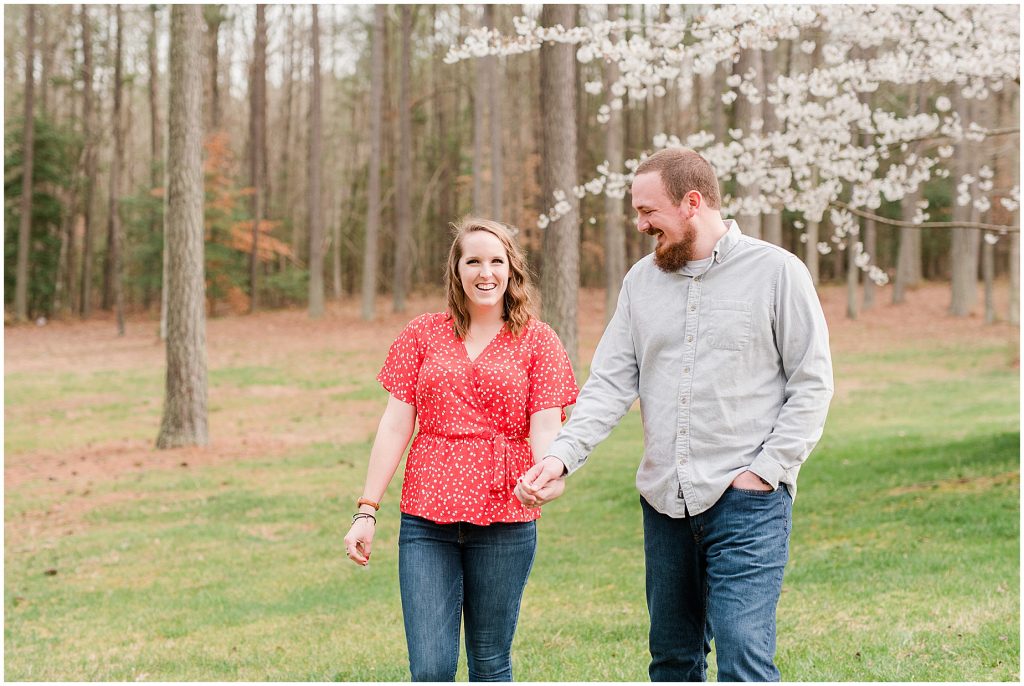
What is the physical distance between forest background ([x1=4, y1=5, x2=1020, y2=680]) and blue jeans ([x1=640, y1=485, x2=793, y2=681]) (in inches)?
71.2

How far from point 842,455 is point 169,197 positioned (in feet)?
30.1

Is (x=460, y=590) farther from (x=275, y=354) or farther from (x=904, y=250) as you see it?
(x=904, y=250)

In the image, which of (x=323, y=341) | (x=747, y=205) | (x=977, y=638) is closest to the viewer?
(x=977, y=638)

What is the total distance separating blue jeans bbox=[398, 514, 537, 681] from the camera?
3275mm

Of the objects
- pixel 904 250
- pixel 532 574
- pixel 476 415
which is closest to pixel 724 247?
pixel 476 415

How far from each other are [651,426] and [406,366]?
85 cm

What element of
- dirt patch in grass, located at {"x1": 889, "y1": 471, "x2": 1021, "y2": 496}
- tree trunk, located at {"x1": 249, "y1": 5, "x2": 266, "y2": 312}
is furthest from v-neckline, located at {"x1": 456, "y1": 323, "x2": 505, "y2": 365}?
tree trunk, located at {"x1": 249, "y1": 5, "x2": 266, "y2": 312}

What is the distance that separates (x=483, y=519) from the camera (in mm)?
3279

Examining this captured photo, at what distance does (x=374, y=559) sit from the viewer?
28.6ft

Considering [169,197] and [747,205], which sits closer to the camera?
[747,205]

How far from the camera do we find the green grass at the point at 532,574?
17.6 ft

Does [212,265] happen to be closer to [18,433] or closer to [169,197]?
[18,433]

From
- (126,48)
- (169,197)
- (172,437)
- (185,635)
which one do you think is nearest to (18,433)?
(172,437)

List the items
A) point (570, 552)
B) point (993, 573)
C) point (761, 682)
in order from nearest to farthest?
point (761, 682) → point (993, 573) → point (570, 552)
